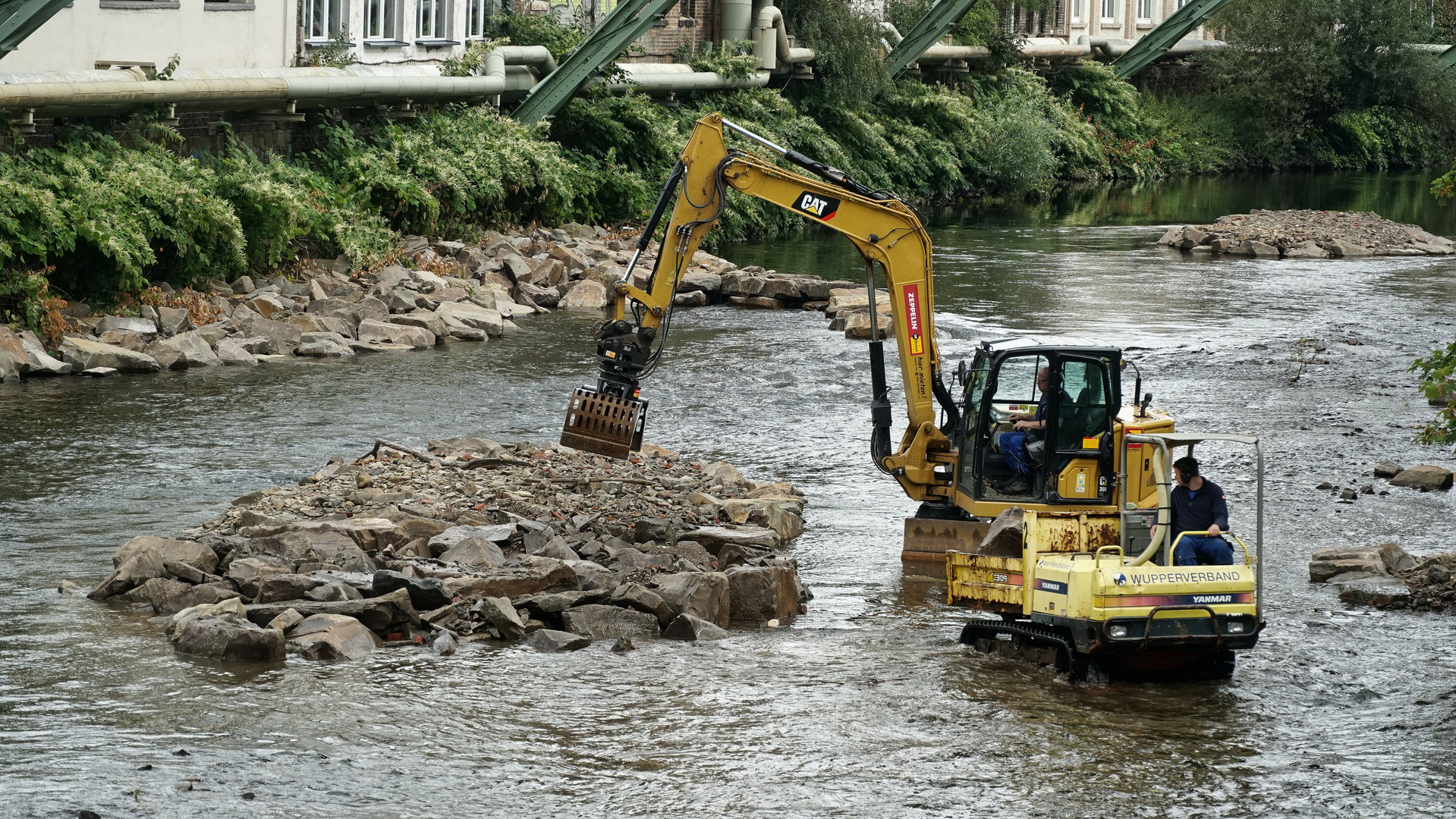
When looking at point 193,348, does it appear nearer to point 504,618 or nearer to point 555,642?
point 504,618

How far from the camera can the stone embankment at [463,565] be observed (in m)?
12.1

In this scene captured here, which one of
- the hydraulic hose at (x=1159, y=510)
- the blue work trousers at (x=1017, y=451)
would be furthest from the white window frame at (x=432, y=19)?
the hydraulic hose at (x=1159, y=510)

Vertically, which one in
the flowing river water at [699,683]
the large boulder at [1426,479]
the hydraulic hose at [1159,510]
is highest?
the hydraulic hose at [1159,510]

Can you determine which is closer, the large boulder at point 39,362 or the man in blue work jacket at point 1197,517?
the man in blue work jacket at point 1197,517

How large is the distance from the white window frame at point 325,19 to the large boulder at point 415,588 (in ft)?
66.6

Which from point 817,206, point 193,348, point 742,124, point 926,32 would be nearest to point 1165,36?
point 926,32

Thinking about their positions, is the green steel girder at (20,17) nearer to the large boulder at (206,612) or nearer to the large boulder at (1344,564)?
the large boulder at (206,612)

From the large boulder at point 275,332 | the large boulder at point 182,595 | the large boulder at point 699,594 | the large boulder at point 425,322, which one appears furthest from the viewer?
the large boulder at point 425,322

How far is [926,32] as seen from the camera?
157 feet

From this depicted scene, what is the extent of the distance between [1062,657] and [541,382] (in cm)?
1198

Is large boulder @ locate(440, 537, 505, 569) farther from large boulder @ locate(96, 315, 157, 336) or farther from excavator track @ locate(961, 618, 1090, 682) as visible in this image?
large boulder @ locate(96, 315, 157, 336)

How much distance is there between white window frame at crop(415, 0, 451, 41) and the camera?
3362cm

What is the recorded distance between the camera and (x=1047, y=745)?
34.0ft

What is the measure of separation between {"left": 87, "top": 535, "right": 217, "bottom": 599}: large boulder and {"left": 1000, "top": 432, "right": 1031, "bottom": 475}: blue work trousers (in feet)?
20.6
